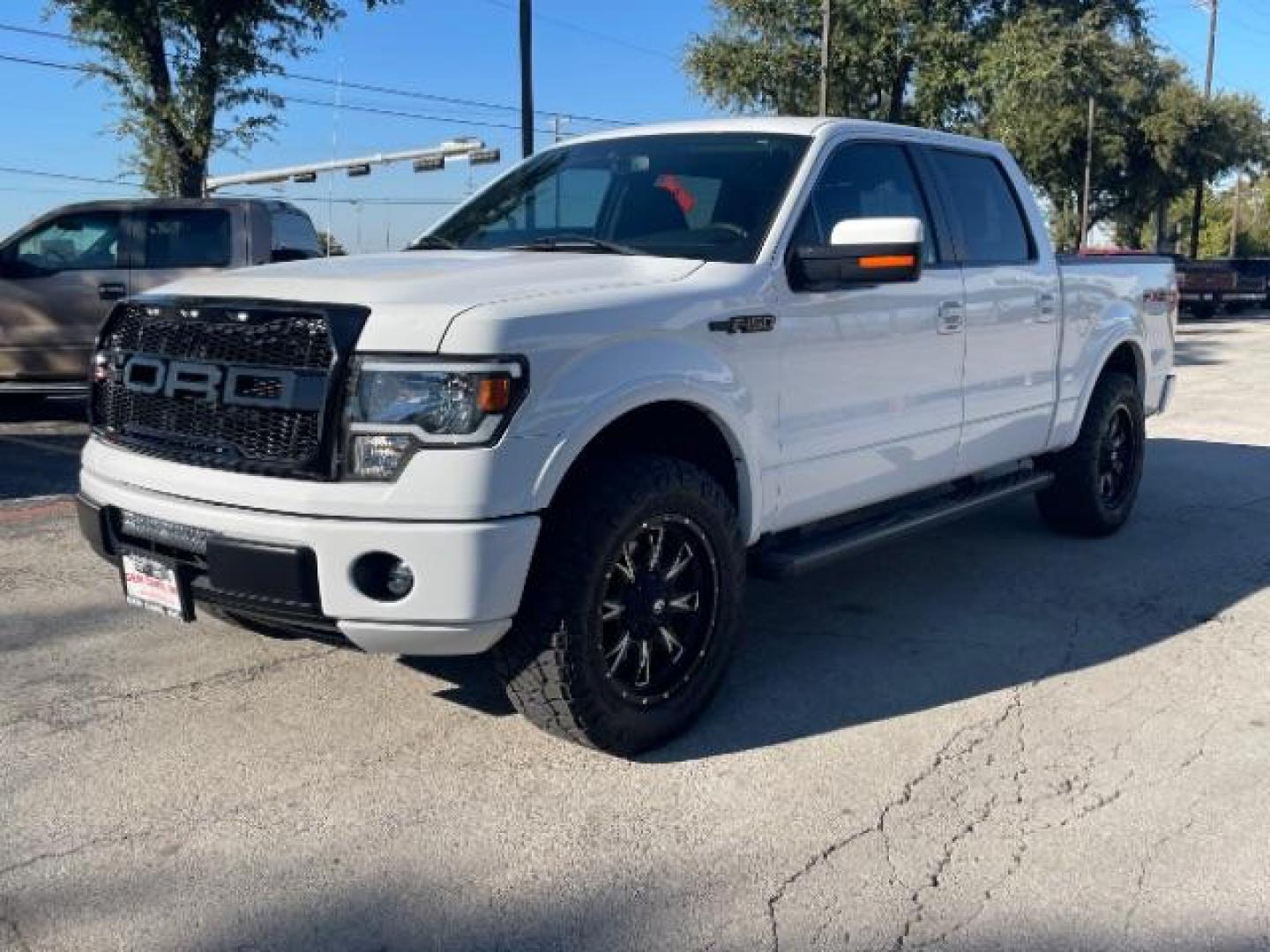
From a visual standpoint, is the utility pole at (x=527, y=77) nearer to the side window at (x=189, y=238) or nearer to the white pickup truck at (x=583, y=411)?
the side window at (x=189, y=238)

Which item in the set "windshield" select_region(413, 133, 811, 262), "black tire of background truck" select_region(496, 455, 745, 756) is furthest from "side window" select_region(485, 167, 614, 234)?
"black tire of background truck" select_region(496, 455, 745, 756)

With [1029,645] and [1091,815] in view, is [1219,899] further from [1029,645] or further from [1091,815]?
[1029,645]

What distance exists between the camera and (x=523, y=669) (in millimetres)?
3547

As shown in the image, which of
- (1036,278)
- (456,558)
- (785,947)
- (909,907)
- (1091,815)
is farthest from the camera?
(1036,278)

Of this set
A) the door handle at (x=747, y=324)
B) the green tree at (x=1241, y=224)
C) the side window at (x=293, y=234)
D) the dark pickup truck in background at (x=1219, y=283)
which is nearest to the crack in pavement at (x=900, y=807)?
the door handle at (x=747, y=324)

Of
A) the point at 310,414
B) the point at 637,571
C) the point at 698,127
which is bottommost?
the point at 637,571

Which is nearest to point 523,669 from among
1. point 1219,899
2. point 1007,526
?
point 1219,899

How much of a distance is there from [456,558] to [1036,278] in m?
3.59

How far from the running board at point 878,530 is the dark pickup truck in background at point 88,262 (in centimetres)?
718

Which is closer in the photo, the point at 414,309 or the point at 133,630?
the point at 414,309

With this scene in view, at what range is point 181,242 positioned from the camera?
10836 mm

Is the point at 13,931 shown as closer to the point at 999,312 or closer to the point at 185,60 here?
the point at 999,312

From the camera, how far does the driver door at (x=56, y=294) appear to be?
1045 centimetres

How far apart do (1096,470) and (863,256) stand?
3.02 meters
